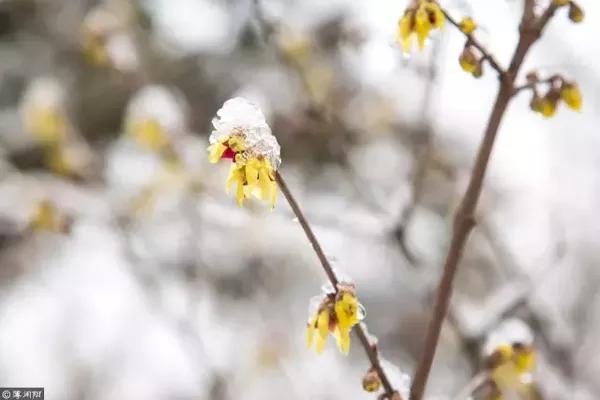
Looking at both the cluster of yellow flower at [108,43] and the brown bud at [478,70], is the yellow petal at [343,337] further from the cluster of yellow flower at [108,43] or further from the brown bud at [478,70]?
the cluster of yellow flower at [108,43]

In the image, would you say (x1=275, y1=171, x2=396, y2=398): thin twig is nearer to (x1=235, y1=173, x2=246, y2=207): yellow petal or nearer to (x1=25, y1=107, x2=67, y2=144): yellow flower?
(x1=235, y1=173, x2=246, y2=207): yellow petal

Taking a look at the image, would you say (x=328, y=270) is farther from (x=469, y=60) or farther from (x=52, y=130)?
(x=52, y=130)

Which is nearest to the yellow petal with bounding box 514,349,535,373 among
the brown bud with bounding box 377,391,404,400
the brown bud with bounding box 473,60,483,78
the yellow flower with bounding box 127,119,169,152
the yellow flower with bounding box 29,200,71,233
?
the brown bud with bounding box 377,391,404,400

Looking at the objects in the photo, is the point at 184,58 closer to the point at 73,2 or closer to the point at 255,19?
the point at 73,2

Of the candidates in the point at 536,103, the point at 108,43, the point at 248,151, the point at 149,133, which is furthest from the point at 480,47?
the point at 108,43

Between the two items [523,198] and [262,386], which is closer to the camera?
[262,386]

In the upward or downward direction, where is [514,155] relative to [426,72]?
upward

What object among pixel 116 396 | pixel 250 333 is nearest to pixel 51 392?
pixel 116 396
